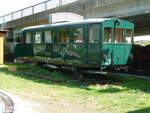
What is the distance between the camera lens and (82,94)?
11.0 m

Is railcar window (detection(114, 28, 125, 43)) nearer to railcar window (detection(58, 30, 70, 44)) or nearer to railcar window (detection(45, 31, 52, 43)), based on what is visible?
railcar window (detection(58, 30, 70, 44))

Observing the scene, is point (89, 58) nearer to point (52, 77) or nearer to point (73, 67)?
point (73, 67)

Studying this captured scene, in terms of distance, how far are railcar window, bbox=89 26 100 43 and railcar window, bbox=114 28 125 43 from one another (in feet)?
3.56

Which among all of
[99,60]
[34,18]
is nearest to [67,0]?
[34,18]

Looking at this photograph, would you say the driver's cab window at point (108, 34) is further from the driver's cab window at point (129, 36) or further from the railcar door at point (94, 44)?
the driver's cab window at point (129, 36)

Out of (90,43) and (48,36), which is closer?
(90,43)

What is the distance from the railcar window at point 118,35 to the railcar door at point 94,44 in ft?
3.67

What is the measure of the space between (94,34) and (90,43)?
0.44 m

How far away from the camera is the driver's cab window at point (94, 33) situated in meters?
13.4

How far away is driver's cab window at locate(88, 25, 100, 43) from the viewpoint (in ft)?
44.0

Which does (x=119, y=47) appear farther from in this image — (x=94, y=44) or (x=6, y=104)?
(x=6, y=104)

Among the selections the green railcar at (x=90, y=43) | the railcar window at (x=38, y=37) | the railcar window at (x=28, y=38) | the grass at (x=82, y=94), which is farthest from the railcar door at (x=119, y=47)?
the railcar window at (x=28, y=38)

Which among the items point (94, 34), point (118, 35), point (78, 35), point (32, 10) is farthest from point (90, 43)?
point (32, 10)

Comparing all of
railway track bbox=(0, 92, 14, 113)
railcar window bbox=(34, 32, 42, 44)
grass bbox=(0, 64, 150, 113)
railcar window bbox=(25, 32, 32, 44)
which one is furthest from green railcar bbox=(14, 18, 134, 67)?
railway track bbox=(0, 92, 14, 113)
